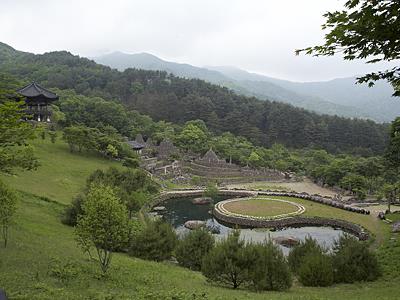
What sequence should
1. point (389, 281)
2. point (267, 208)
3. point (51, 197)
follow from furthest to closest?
point (267, 208) < point (51, 197) < point (389, 281)

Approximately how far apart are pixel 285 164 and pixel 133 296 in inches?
2660

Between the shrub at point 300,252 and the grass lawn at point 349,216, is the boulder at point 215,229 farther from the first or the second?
the shrub at point 300,252

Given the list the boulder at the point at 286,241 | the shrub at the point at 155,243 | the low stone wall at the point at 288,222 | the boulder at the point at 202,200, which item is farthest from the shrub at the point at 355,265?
the boulder at the point at 202,200

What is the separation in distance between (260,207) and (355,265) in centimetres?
2811

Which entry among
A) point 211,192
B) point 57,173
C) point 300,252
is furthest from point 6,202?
point 211,192

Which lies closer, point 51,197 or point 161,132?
point 51,197

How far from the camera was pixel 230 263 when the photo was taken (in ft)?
62.3

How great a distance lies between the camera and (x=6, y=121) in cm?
1608

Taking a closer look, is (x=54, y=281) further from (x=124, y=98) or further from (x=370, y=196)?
(x=124, y=98)

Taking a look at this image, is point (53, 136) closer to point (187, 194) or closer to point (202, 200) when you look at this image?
point (187, 194)

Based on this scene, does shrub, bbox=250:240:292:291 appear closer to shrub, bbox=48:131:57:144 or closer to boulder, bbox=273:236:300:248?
boulder, bbox=273:236:300:248

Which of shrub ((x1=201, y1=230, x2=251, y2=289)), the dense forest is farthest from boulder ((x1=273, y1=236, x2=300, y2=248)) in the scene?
the dense forest

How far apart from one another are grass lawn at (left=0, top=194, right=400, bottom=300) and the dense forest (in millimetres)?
84206

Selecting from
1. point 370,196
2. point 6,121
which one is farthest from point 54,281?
→ point 370,196
